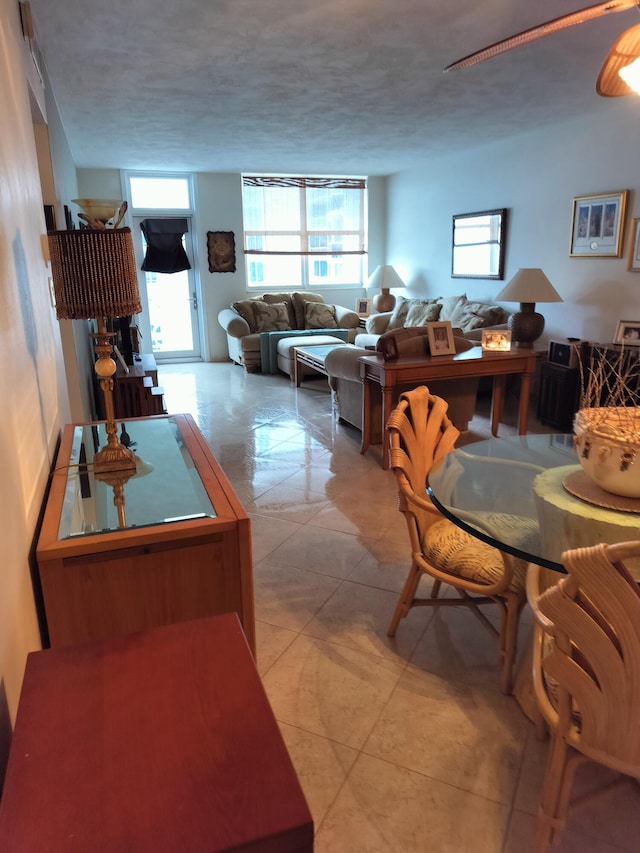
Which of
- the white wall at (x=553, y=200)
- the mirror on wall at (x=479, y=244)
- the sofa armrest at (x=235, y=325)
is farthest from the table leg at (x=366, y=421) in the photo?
the sofa armrest at (x=235, y=325)

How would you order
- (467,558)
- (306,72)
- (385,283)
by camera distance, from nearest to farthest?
(467,558), (306,72), (385,283)

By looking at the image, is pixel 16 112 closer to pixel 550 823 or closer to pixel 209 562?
pixel 209 562

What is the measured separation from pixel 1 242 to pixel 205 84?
3329 millimetres

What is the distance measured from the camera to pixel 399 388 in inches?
170

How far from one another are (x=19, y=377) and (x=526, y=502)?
1.44m

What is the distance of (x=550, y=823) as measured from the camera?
133 cm

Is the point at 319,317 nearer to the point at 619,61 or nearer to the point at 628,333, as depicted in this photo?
the point at 628,333

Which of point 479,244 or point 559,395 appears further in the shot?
point 479,244

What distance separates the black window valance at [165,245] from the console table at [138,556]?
23.0 ft

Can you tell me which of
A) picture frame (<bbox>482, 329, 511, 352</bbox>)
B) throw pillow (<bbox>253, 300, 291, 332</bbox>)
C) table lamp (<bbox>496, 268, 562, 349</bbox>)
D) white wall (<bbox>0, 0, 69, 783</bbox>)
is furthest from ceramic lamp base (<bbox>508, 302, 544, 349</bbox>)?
white wall (<bbox>0, 0, 69, 783</bbox>)

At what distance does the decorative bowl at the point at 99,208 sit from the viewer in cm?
159

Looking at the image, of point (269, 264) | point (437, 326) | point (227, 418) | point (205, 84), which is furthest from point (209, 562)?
point (269, 264)

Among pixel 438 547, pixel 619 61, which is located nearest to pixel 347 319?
pixel 619 61

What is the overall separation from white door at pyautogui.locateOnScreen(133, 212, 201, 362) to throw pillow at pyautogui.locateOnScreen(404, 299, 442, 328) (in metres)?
3.08
